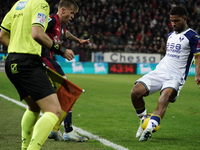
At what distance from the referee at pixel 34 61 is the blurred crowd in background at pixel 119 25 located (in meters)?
21.6

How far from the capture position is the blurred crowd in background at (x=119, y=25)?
26.6 metres

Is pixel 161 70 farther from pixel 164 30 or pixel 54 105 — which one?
pixel 164 30

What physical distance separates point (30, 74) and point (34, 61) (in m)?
0.14

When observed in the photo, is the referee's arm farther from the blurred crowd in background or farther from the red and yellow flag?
the blurred crowd in background

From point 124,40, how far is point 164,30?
11.9 feet

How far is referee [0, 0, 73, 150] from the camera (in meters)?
3.33

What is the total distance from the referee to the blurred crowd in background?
21.6 m

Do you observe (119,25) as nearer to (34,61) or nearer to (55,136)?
(55,136)

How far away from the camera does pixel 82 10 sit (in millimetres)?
28734

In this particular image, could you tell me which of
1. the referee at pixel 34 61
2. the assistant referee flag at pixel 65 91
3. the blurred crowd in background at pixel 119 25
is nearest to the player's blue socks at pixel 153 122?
A: the assistant referee flag at pixel 65 91

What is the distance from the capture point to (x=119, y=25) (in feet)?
94.3

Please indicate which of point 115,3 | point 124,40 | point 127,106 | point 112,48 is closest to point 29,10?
point 127,106

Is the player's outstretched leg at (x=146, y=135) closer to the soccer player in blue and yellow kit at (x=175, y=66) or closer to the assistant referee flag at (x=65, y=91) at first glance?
the soccer player in blue and yellow kit at (x=175, y=66)

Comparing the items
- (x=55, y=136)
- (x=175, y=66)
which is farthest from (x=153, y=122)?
(x=55, y=136)
